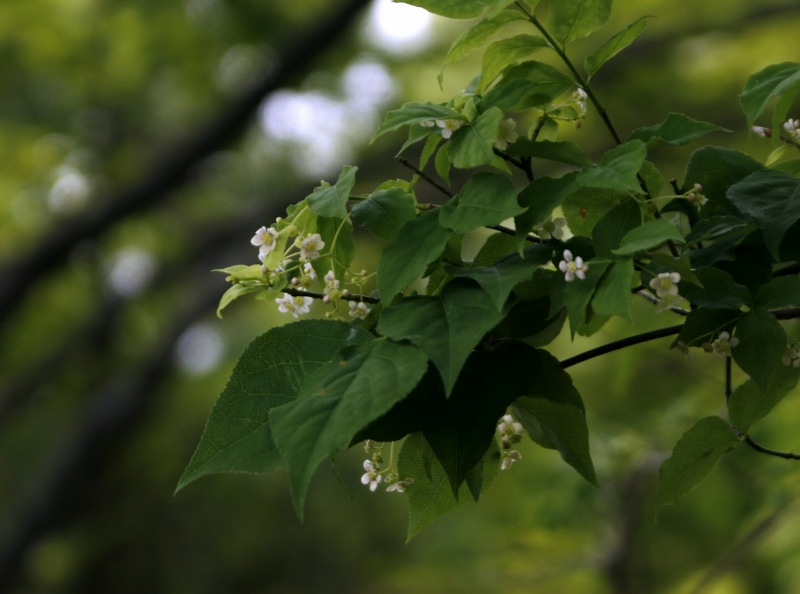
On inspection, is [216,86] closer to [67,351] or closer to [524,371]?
[67,351]

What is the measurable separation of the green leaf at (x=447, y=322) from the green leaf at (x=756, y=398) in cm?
25

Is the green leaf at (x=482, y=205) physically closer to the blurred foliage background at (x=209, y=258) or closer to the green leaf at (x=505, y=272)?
the green leaf at (x=505, y=272)

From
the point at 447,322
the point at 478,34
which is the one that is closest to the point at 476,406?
the point at 447,322

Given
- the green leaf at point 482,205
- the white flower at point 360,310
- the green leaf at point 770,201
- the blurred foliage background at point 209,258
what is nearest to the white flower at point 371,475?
the white flower at point 360,310

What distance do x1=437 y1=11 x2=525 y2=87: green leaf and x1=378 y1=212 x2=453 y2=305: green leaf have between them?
14 cm

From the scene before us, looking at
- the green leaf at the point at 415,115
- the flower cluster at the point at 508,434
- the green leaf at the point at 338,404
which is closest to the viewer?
the green leaf at the point at 338,404

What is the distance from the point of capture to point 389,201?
0.70 metres

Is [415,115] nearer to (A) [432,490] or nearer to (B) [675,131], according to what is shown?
(B) [675,131]

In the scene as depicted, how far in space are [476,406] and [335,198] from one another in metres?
0.18

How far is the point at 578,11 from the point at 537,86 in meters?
0.09

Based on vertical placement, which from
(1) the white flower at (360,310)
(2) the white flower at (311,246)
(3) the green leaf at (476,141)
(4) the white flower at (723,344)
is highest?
(3) the green leaf at (476,141)

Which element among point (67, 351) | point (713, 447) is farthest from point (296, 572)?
point (713, 447)

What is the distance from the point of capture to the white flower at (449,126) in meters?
Result: 0.67

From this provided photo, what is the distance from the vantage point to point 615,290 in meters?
0.60
